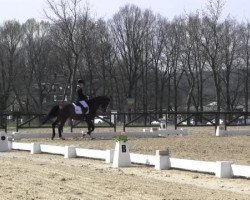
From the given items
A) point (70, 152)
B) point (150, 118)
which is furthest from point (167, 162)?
point (150, 118)

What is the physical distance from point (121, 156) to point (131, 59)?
193 feet

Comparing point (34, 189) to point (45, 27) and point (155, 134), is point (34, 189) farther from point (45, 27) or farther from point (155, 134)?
point (45, 27)

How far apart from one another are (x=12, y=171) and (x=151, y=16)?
206ft

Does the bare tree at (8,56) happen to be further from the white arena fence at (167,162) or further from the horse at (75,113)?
the white arena fence at (167,162)

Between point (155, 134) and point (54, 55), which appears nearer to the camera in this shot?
point (155, 134)

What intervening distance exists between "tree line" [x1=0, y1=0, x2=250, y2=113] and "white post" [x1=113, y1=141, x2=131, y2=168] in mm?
51433

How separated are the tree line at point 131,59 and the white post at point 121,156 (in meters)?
51.4

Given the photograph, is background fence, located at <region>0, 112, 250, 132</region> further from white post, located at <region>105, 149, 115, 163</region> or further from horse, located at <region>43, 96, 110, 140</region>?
white post, located at <region>105, 149, 115, 163</region>

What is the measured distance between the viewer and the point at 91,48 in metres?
72.2

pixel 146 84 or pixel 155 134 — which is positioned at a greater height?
pixel 146 84

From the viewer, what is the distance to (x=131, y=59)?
7512 cm

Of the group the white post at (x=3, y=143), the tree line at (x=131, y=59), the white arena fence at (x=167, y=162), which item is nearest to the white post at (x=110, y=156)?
the white arena fence at (x=167, y=162)

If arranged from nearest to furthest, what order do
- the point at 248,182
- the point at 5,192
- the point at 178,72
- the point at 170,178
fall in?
the point at 5,192 < the point at 248,182 < the point at 170,178 < the point at 178,72

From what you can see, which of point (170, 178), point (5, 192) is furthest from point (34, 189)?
point (170, 178)
